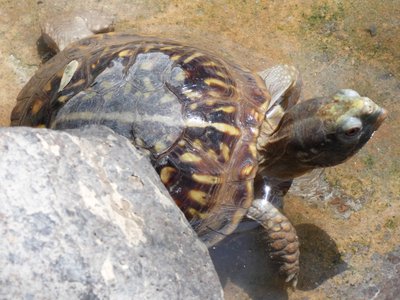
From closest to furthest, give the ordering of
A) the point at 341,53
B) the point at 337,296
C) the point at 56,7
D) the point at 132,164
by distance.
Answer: the point at 132,164 < the point at 337,296 < the point at 341,53 < the point at 56,7

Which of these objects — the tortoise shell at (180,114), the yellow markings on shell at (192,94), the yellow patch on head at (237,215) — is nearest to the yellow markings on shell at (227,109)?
the tortoise shell at (180,114)

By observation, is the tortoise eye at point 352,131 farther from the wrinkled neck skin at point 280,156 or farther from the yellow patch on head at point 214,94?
the yellow patch on head at point 214,94

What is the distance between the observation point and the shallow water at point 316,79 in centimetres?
349

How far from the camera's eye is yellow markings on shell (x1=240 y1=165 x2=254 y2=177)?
3.16 meters

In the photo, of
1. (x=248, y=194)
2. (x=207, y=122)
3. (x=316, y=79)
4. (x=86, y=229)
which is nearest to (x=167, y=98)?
(x=207, y=122)

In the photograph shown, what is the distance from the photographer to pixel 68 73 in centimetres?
338

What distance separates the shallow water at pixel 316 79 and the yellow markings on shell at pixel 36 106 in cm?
69

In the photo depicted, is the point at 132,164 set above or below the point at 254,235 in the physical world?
above

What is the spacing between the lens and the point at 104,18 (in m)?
4.30

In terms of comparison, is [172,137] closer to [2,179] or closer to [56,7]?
[2,179]

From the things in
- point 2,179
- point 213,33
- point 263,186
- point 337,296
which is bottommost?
point 337,296

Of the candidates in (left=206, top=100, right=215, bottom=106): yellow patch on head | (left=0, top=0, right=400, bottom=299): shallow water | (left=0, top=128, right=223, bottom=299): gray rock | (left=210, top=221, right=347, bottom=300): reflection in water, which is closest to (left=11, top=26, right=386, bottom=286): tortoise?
(left=206, top=100, right=215, bottom=106): yellow patch on head

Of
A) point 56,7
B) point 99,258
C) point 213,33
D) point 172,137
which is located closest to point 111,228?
point 99,258

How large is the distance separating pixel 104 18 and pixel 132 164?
2.14 meters
